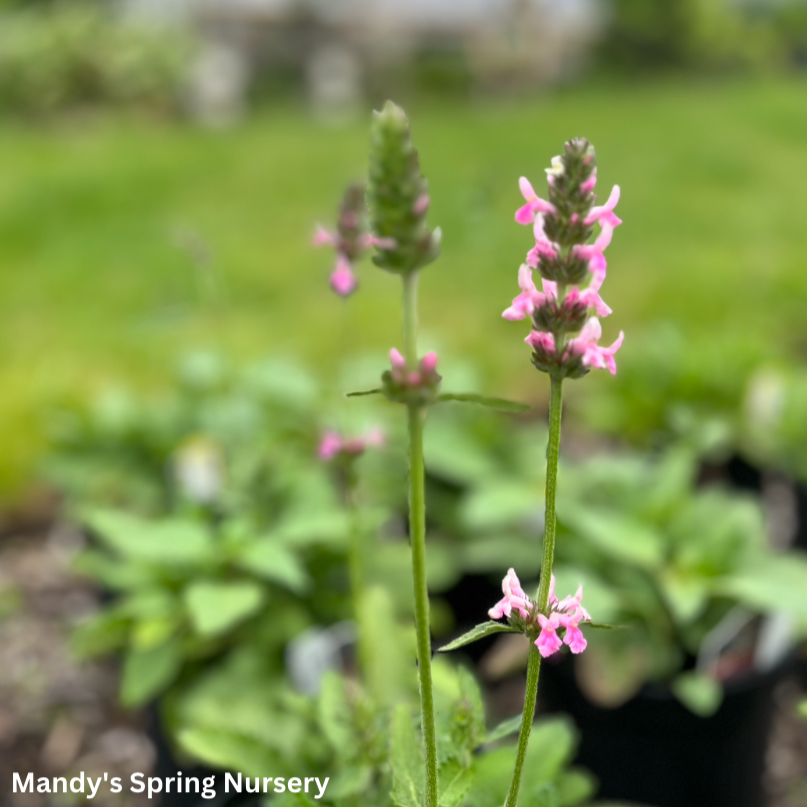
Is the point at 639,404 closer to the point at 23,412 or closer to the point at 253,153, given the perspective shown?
the point at 23,412

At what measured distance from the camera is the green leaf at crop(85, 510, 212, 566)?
162cm

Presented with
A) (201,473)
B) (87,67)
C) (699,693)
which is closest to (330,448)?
(201,473)

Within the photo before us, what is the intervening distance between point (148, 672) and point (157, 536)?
0.24 m

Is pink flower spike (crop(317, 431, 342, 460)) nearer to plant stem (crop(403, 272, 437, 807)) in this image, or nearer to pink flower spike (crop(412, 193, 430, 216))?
plant stem (crop(403, 272, 437, 807))

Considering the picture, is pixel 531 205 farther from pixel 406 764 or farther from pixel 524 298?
pixel 406 764

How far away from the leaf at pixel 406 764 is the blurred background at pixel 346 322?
0.34 meters

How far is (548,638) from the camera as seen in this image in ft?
2.36

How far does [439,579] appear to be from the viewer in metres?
1.85

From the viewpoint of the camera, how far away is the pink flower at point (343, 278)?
1.12m

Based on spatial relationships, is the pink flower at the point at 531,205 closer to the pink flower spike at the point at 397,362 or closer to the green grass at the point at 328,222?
the pink flower spike at the point at 397,362

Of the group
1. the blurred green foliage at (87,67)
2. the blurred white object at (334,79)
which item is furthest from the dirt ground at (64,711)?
the blurred white object at (334,79)

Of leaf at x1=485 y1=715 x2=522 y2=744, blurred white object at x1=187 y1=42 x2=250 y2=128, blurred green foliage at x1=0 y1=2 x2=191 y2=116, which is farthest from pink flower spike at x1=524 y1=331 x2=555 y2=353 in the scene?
blurred green foliage at x1=0 y1=2 x2=191 y2=116

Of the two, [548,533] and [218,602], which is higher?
[548,533]

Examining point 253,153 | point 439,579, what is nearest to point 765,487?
point 439,579
